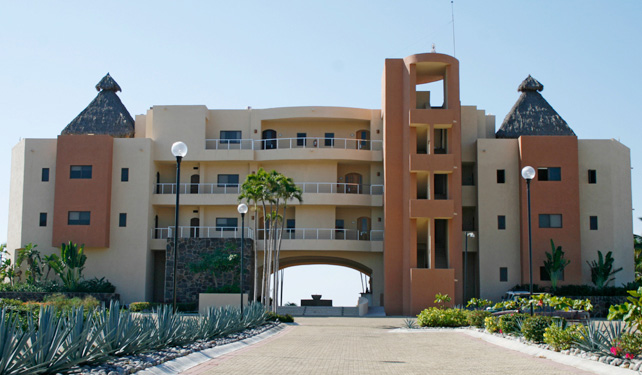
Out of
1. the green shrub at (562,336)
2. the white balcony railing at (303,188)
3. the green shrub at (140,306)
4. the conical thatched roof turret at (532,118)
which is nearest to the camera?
the green shrub at (562,336)

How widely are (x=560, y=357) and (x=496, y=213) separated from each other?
30185 millimetres

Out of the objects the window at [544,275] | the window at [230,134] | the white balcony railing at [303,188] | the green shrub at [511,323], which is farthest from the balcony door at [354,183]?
the green shrub at [511,323]

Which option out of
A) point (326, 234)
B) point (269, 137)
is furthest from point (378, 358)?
point (269, 137)

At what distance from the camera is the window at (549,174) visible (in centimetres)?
4394

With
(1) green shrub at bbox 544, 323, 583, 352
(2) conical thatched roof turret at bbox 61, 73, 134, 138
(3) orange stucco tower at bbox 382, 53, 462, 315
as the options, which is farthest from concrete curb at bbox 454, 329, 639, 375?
(2) conical thatched roof turret at bbox 61, 73, 134, 138

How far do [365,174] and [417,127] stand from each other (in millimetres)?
6303

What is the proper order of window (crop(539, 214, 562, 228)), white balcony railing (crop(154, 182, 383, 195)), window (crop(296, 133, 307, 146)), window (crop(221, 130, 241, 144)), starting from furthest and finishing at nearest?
window (crop(296, 133, 307, 146))
window (crop(221, 130, 241, 144))
white balcony railing (crop(154, 182, 383, 195))
window (crop(539, 214, 562, 228))

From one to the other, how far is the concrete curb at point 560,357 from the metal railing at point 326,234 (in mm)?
23870

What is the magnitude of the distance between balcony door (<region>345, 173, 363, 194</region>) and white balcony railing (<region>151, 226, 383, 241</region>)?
107 inches

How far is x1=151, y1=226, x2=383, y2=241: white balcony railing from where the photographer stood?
46.6 meters

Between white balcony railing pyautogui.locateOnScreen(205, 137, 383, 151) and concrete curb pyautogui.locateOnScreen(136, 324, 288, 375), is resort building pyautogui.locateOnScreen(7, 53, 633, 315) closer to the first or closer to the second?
white balcony railing pyautogui.locateOnScreen(205, 137, 383, 151)

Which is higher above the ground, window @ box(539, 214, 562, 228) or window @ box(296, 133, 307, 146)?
window @ box(296, 133, 307, 146)

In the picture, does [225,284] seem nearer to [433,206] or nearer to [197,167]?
[197,167]

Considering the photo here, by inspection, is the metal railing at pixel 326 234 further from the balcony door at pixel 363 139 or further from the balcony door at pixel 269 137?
the balcony door at pixel 269 137
